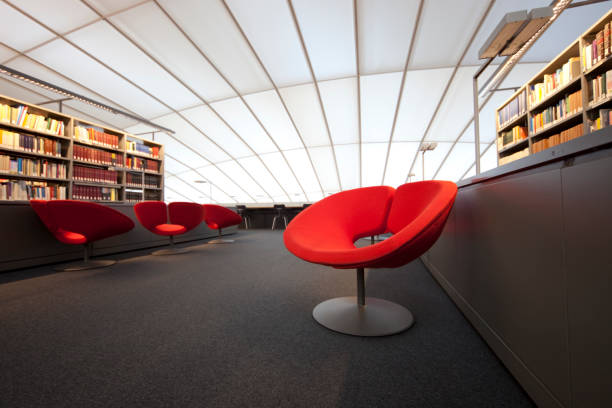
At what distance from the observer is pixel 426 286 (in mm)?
2031

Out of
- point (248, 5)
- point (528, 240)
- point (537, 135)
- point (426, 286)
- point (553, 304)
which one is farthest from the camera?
point (248, 5)

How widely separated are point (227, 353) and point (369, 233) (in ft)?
3.58

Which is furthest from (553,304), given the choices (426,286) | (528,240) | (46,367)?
(46,367)

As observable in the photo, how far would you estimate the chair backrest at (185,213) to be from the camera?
374cm

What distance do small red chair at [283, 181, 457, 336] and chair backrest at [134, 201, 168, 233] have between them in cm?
291

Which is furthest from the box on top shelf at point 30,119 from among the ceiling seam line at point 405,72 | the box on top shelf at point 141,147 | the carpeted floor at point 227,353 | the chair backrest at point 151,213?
the ceiling seam line at point 405,72

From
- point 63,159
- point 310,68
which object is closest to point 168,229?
point 63,159

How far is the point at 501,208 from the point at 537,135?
4245 millimetres

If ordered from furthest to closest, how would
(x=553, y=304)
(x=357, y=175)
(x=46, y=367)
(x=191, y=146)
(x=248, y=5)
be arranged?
(x=357, y=175) < (x=191, y=146) < (x=248, y=5) < (x=46, y=367) < (x=553, y=304)

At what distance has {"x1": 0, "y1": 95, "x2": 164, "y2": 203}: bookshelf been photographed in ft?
13.4

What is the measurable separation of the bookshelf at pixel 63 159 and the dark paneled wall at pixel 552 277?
6.34 metres

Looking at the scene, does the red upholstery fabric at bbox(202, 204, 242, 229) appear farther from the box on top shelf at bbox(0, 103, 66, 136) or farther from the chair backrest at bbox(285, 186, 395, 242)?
the chair backrest at bbox(285, 186, 395, 242)

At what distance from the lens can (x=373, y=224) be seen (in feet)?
5.48

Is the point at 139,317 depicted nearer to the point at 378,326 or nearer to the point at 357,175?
the point at 378,326
